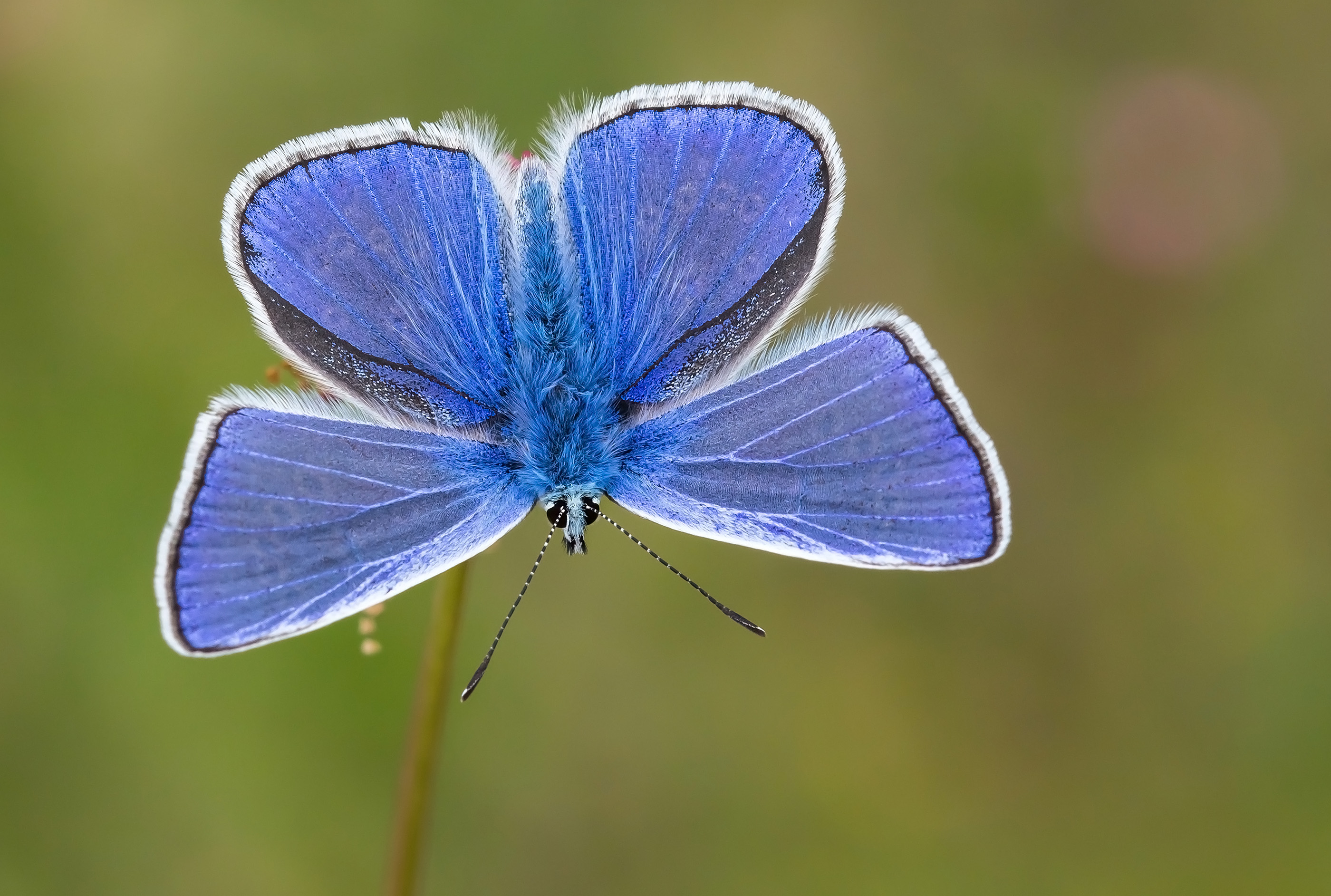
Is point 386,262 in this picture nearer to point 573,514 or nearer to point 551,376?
point 551,376

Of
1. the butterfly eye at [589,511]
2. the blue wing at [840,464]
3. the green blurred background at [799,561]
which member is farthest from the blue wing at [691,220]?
the green blurred background at [799,561]

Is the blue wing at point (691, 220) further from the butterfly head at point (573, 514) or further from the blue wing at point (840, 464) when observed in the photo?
the butterfly head at point (573, 514)

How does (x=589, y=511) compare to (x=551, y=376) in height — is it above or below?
below

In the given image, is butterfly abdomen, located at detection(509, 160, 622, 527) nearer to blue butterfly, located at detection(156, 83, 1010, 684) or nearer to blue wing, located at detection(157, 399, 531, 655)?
blue butterfly, located at detection(156, 83, 1010, 684)

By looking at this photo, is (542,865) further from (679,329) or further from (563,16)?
(563,16)

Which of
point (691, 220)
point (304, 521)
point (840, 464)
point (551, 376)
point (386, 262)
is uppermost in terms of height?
point (691, 220)

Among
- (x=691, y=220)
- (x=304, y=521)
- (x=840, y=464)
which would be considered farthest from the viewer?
(x=691, y=220)

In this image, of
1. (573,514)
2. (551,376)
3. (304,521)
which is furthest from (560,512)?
(304,521)
